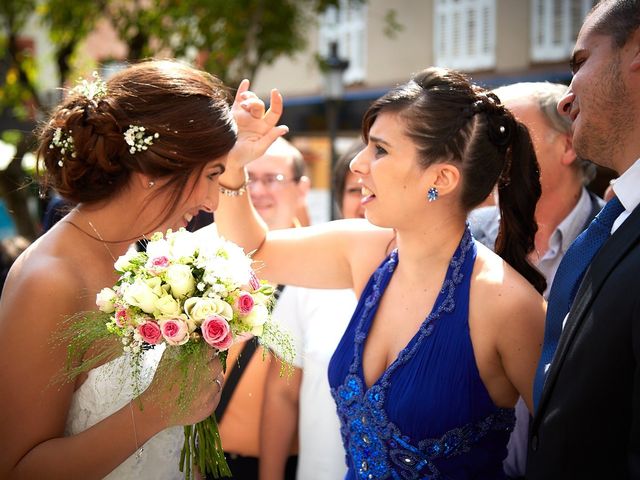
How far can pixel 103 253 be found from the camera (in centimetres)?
255

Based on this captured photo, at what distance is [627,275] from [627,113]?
59 cm

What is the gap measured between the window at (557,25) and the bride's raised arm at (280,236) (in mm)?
9732

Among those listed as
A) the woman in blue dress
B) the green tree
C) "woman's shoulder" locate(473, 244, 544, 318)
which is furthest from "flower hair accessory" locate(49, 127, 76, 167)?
the green tree

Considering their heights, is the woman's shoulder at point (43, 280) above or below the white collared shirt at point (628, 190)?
below

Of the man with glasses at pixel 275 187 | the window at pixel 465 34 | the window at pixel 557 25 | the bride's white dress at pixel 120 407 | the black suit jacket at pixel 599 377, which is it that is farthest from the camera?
the window at pixel 465 34

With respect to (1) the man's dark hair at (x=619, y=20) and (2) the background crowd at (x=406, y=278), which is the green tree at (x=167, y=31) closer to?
(2) the background crowd at (x=406, y=278)

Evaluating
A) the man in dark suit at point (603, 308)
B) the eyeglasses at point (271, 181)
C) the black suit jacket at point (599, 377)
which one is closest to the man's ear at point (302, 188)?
the eyeglasses at point (271, 181)

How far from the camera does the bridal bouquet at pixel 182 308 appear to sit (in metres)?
2.11

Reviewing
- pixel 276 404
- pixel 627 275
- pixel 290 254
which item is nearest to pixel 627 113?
pixel 627 275

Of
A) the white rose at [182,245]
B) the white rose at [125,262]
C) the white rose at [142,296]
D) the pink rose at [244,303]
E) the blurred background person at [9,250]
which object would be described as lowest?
the blurred background person at [9,250]

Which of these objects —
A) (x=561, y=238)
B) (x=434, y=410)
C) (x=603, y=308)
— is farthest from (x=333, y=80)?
(x=603, y=308)

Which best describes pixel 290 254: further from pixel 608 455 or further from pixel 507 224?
pixel 608 455

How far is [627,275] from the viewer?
1.82 m

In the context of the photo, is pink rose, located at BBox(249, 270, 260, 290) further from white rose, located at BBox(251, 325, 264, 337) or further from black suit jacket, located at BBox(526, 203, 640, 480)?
black suit jacket, located at BBox(526, 203, 640, 480)
